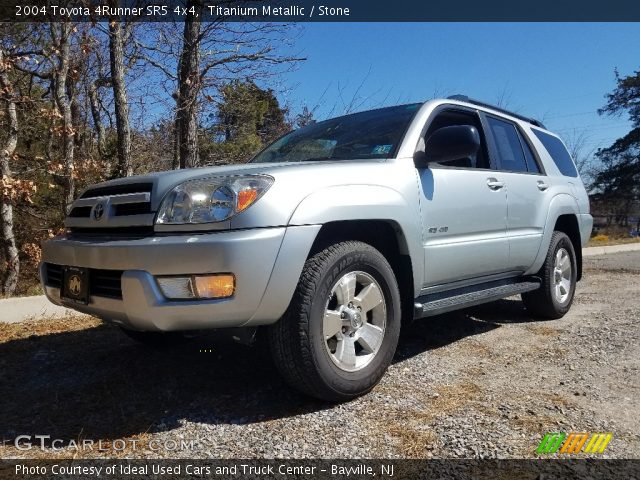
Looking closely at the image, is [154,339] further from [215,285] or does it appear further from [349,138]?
[349,138]

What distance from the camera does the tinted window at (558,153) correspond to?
486 cm

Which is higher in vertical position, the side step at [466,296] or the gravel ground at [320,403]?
the side step at [466,296]

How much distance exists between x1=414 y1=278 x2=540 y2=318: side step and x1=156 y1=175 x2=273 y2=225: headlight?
4.30 feet

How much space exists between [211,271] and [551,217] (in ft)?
11.2

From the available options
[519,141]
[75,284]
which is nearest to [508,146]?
[519,141]

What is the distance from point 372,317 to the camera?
2781 mm

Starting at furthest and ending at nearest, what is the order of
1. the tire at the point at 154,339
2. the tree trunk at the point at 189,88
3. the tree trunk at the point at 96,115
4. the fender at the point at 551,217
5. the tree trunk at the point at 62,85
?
the tree trunk at the point at 96,115, the tree trunk at the point at 62,85, the tree trunk at the point at 189,88, the fender at the point at 551,217, the tire at the point at 154,339

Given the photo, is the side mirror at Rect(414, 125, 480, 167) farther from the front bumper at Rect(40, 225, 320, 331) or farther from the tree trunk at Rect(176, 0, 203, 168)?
the tree trunk at Rect(176, 0, 203, 168)

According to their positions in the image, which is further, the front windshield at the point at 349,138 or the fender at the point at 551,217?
the fender at the point at 551,217

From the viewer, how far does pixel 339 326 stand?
2.58 m

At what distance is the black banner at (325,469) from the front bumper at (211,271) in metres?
0.59

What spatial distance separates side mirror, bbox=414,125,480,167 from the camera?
2.97 metres

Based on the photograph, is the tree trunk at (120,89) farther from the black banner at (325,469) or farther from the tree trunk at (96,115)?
the black banner at (325,469)

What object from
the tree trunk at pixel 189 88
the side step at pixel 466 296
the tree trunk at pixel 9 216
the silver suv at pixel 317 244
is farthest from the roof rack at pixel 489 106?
the tree trunk at pixel 9 216
